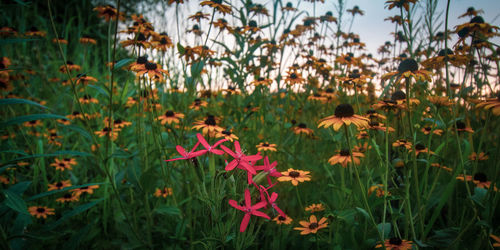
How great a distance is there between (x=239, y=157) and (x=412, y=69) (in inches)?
42.7

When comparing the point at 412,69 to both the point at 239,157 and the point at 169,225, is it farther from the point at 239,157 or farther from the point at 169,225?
the point at 169,225

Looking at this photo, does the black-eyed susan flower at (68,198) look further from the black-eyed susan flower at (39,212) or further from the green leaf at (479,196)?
the green leaf at (479,196)

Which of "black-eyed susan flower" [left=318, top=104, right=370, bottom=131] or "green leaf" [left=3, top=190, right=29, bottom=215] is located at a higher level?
"black-eyed susan flower" [left=318, top=104, right=370, bottom=131]

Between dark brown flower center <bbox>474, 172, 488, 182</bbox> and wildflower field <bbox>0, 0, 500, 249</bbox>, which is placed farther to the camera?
dark brown flower center <bbox>474, 172, 488, 182</bbox>

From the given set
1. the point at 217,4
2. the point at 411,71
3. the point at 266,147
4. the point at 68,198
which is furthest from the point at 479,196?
the point at 68,198

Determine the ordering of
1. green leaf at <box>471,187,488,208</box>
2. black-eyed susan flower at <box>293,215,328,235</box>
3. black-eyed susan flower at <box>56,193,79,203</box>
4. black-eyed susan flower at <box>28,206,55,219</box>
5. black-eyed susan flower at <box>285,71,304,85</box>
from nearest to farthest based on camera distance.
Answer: green leaf at <box>471,187,488,208</box>, black-eyed susan flower at <box>293,215,328,235</box>, black-eyed susan flower at <box>28,206,55,219</box>, black-eyed susan flower at <box>56,193,79,203</box>, black-eyed susan flower at <box>285,71,304,85</box>

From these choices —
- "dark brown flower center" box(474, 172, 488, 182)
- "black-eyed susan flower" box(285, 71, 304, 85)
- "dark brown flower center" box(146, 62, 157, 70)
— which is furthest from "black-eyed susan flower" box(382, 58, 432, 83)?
"black-eyed susan flower" box(285, 71, 304, 85)

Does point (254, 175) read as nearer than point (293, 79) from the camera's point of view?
Yes

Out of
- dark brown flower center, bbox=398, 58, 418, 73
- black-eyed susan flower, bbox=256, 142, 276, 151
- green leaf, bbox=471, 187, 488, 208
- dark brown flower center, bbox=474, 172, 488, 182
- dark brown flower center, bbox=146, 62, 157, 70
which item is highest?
dark brown flower center, bbox=398, 58, 418, 73

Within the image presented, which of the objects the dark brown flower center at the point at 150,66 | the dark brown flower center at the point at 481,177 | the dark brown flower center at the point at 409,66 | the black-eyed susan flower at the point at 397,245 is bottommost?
the black-eyed susan flower at the point at 397,245

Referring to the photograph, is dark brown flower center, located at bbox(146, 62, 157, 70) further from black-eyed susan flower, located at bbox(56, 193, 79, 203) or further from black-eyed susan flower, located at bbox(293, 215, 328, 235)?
black-eyed susan flower, located at bbox(293, 215, 328, 235)

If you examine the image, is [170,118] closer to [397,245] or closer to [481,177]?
[397,245]

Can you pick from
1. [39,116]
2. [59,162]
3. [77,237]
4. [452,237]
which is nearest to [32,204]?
[59,162]

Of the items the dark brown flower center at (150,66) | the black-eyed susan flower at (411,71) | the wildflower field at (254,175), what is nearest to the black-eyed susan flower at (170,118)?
the wildflower field at (254,175)
